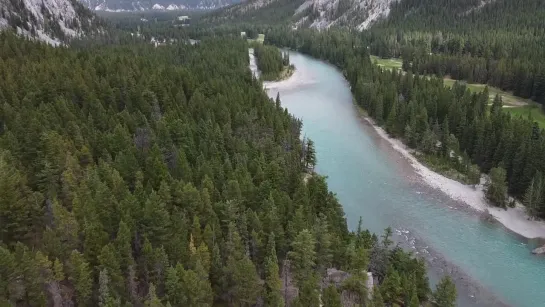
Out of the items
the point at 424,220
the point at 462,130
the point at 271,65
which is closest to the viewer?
the point at 424,220

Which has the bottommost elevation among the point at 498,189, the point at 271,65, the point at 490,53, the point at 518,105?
the point at 498,189

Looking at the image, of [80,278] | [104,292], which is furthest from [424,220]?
[80,278]

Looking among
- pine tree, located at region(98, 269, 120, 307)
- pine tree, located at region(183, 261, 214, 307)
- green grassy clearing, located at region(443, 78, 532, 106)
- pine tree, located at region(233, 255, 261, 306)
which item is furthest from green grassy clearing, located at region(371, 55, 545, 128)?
pine tree, located at region(98, 269, 120, 307)

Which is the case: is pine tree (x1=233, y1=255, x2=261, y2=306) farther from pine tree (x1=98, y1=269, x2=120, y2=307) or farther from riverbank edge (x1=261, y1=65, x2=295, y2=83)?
riverbank edge (x1=261, y1=65, x2=295, y2=83)

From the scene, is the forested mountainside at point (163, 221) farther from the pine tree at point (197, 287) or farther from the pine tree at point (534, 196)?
the pine tree at point (534, 196)

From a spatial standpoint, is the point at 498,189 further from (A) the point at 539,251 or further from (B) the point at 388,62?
(B) the point at 388,62
